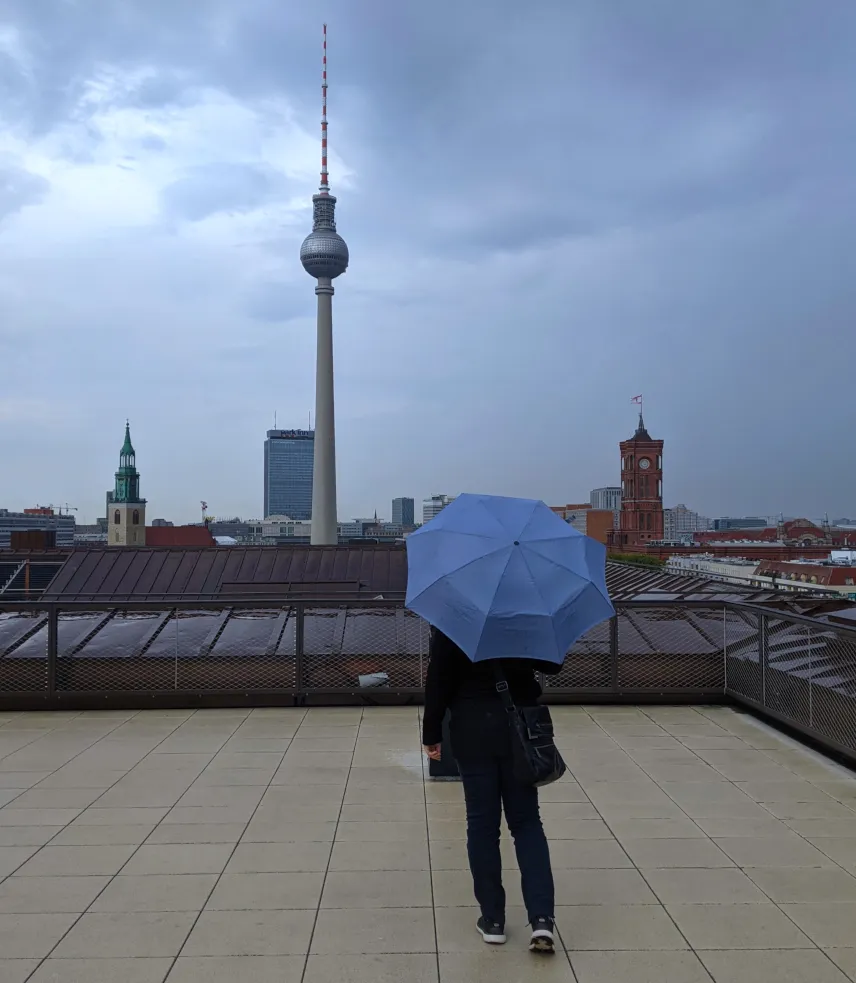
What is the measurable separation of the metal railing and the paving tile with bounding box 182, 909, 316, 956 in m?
4.09

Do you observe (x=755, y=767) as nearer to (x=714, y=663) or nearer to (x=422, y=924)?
(x=714, y=663)

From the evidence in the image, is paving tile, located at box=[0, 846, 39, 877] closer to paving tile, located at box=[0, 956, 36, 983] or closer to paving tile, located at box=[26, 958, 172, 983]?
paving tile, located at box=[0, 956, 36, 983]

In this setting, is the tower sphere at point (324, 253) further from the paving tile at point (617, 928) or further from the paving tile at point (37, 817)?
the paving tile at point (617, 928)

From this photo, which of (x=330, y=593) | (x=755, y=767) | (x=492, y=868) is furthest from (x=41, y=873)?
(x=330, y=593)

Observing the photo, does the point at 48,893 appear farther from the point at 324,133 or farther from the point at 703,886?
the point at 324,133

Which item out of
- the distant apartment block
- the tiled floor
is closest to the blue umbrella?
the tiled floor

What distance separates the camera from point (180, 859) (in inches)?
168

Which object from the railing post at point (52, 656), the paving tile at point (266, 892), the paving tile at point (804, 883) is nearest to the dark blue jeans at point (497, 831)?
the paving tile at point (266, 892)

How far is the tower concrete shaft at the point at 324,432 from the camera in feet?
322

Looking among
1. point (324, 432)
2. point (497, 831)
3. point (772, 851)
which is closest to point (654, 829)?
point (772, 851)

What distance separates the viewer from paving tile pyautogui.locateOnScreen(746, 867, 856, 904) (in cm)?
383

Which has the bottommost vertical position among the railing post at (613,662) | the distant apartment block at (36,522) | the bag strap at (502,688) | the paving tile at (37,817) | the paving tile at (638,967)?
the paving tile at (638,967)

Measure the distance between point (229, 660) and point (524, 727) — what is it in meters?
5.01

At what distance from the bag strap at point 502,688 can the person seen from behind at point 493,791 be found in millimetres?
12
